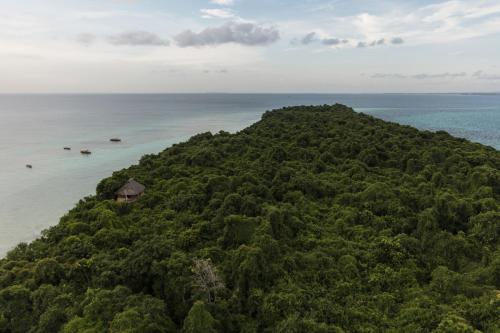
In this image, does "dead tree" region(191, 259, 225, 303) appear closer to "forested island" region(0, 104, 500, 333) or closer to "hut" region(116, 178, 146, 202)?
"forested island" region(0, 104, 500, 333)

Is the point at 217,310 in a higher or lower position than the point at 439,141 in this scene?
lower

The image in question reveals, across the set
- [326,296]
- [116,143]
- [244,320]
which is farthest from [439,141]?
[116,143]

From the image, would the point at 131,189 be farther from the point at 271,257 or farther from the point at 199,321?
the point at 199,321

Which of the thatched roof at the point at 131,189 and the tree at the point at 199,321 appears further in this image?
the thatched roof at the point at 131,189

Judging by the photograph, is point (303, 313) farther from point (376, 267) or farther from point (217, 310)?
point (376, 267)

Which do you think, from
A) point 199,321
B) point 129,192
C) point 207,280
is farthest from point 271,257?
point 129,192

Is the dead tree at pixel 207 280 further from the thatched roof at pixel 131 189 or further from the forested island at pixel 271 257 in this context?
the thatched roof at pixel 131 189

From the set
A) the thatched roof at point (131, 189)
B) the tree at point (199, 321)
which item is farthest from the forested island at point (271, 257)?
the thatched roof at point (131, 189)
